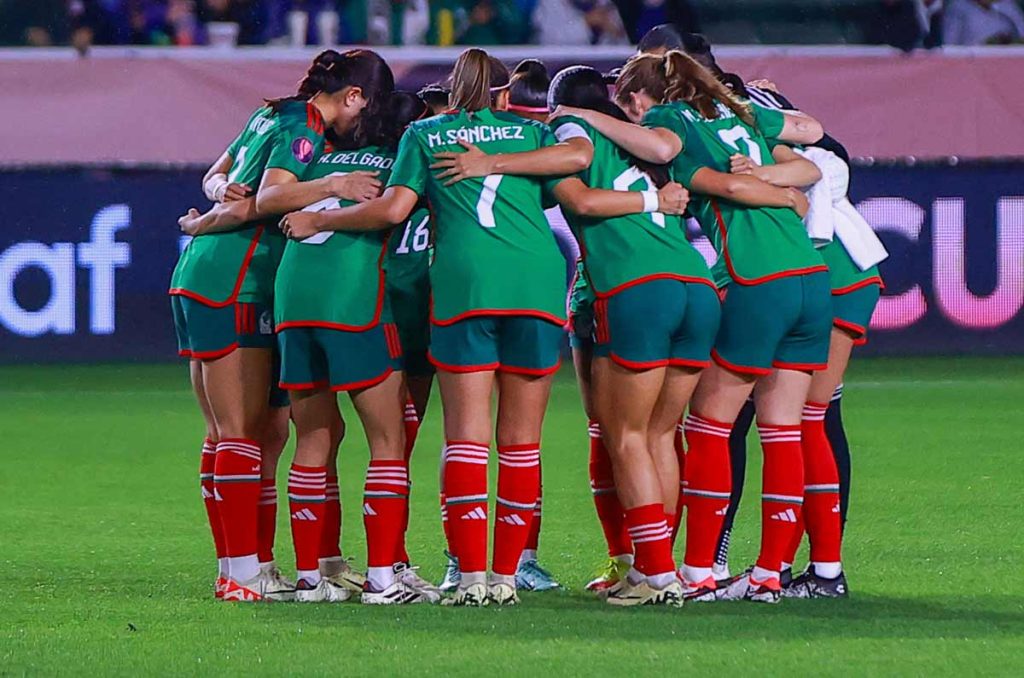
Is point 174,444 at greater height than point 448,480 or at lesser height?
lesser

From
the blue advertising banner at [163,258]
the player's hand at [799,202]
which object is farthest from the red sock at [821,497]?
the blue advertising banner at [163,258]

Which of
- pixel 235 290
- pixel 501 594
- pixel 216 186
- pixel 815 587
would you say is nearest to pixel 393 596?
pixel 501 594

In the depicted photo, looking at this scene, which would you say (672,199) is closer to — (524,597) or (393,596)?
(524,597)

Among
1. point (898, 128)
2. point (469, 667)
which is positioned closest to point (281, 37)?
point (898, 128)

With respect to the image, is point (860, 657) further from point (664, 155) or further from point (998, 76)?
point (998, 76)

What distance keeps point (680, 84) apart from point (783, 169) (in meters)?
0.44

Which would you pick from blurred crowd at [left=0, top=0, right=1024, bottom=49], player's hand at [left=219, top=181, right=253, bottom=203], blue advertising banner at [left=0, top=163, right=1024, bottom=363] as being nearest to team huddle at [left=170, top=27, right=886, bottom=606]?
player's hand at [left=219, top=181, right=253, bottom=203]

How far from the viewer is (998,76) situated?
52.4 feet

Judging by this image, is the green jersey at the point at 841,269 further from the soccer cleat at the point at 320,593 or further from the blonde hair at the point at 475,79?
the soccer cleat at the point at 320,593

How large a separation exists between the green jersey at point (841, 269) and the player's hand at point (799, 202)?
0.75 feet

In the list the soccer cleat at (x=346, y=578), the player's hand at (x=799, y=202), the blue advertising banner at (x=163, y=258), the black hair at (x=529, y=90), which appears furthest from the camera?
the blue advertising banner at (x=163, y=258)

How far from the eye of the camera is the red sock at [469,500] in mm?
5855

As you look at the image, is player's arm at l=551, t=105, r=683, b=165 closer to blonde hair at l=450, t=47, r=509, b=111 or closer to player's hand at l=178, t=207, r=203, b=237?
blonde hair at l=450, t=47, r=509, b=111

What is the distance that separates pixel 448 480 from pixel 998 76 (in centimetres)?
1130
